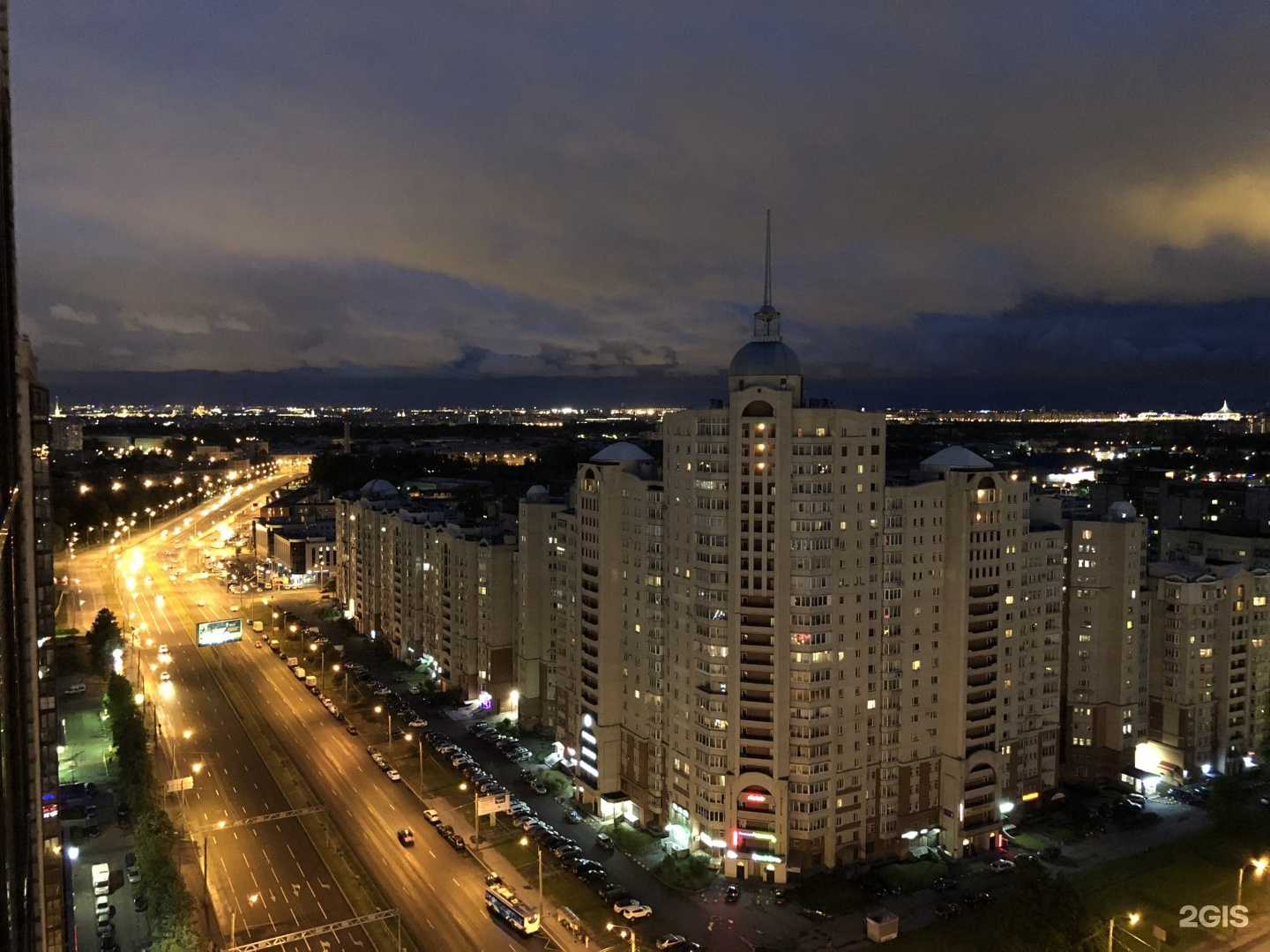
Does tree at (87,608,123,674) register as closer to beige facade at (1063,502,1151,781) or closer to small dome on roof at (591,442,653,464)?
small dome on roof at (591,442,653,464)

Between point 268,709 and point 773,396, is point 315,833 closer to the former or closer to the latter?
point 268,709

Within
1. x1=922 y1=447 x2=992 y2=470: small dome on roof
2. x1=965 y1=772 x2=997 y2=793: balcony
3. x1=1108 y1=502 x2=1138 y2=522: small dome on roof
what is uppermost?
x1=922 y1=447 x2=992 y2=470: small dome on roof

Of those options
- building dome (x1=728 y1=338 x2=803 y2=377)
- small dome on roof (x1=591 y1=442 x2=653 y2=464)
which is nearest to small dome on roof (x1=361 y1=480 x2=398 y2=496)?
small dome on roof (x1=591 y1=442 x2=653 y2=464)

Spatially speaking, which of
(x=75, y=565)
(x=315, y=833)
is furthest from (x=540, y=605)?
(x=75, y=565)

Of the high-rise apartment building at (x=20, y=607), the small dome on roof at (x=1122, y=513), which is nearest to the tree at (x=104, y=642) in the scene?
the high-rise apartment building at (x=20, y=607)

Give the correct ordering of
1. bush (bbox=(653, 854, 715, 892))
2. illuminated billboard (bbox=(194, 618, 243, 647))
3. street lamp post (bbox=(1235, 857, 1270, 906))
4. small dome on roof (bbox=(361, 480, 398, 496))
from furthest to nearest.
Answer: small dome on roof (bbox=(361, 480, 398, 496)), illuminated billboard (bbox=(194, 618, 243, 647)), bush (bbox=(653, 854, 715, 892)), street lamp post (bbox=(1235, 857, 1270, 906))

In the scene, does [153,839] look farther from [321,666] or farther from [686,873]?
[321,666]
